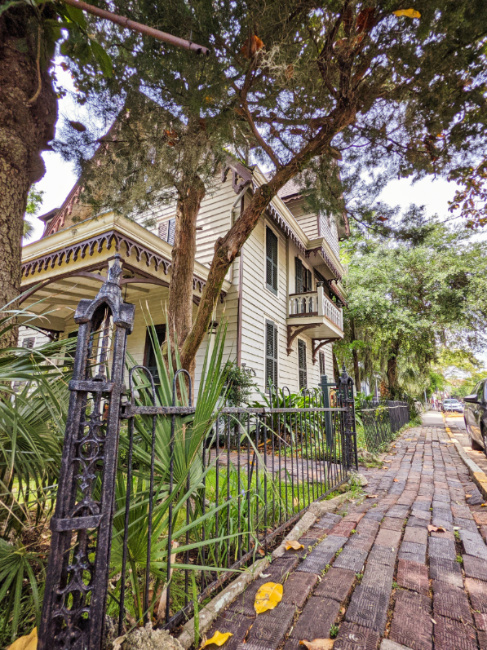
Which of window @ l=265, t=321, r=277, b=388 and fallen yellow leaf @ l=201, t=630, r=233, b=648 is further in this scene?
window @ l=265, t=321, r=277, b=388

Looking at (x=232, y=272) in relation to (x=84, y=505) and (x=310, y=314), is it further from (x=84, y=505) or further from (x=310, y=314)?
(x=84, y=505)

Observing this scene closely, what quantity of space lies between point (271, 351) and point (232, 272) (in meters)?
2.80

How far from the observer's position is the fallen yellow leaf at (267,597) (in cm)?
173

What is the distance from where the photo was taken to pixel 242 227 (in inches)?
172

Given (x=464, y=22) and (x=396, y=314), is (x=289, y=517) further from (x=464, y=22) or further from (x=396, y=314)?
(x=396, y=314)

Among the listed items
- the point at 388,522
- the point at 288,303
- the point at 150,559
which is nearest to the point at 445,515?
the point at 388,522

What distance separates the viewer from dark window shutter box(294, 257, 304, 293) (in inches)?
503

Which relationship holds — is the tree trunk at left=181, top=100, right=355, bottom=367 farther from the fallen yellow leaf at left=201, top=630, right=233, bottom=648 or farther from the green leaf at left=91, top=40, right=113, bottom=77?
the fallen yellow leaf at left=201, top=630, right=233, bottom=648

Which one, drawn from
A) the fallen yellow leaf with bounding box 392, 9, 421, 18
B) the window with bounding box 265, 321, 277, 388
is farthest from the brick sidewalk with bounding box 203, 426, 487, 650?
the window with bounding box 265, 321, 277, 388

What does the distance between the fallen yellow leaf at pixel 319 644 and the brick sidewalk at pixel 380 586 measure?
0.04 m

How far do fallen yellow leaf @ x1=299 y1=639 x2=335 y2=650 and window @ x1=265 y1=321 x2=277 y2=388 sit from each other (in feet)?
26.7

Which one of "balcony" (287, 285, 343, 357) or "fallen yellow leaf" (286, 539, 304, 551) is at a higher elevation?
"balcony" (287, 285, 343, 357)

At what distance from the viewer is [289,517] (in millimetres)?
3006

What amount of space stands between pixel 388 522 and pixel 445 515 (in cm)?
70
